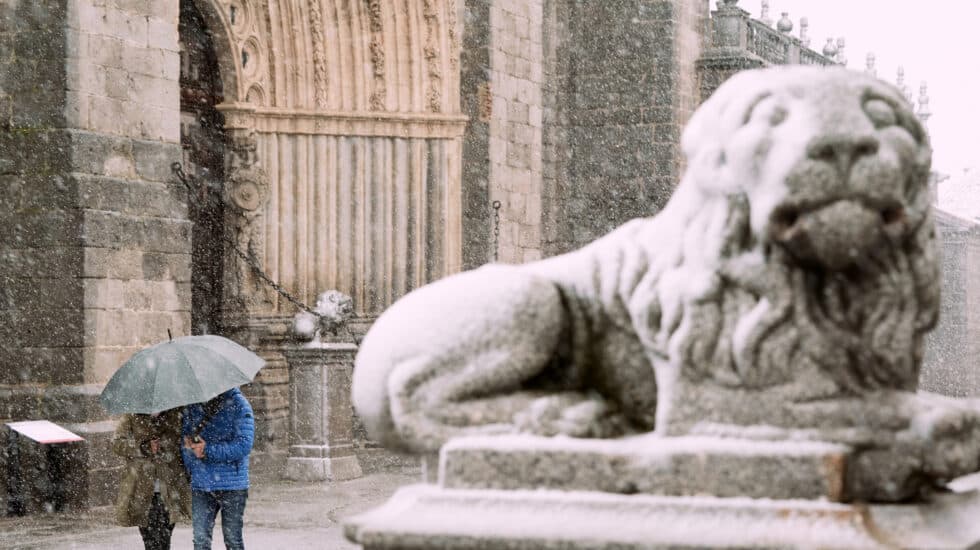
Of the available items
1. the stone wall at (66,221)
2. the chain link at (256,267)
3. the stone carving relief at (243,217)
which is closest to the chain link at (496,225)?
the chain link at (256,267)

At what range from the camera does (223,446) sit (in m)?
7.67

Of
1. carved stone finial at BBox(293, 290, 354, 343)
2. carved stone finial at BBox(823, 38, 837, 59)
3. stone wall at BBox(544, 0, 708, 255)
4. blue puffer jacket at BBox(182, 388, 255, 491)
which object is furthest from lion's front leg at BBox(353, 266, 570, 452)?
carved stone finial at BBox(823, 38, 837, 59)

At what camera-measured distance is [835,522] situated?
3.51 metres

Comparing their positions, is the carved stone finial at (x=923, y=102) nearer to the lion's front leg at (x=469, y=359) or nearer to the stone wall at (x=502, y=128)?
the stone wall at (x=502, y=128)

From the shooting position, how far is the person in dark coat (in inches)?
307

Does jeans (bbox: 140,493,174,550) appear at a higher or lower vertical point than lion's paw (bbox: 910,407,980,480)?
lower

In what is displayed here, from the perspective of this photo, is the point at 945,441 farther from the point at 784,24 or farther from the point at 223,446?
the point at 784,24

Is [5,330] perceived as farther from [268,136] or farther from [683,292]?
[683,292]

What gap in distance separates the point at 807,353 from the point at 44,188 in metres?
8.43

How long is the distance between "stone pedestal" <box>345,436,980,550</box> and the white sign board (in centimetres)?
691

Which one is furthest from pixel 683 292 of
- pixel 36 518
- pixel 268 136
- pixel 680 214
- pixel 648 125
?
pixel 648 125

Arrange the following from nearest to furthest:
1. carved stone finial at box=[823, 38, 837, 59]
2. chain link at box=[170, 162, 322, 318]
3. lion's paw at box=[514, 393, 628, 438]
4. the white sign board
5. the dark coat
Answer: lion's paw at box=[514, 393, 628, 438]
the dark coat
the white sign board
chain link at box=[170, 162, 322, 318]
carved stone finial at box=[823, 38, 837, 59]

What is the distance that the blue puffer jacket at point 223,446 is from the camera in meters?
7.67

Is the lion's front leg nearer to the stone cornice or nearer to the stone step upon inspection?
the stone step
